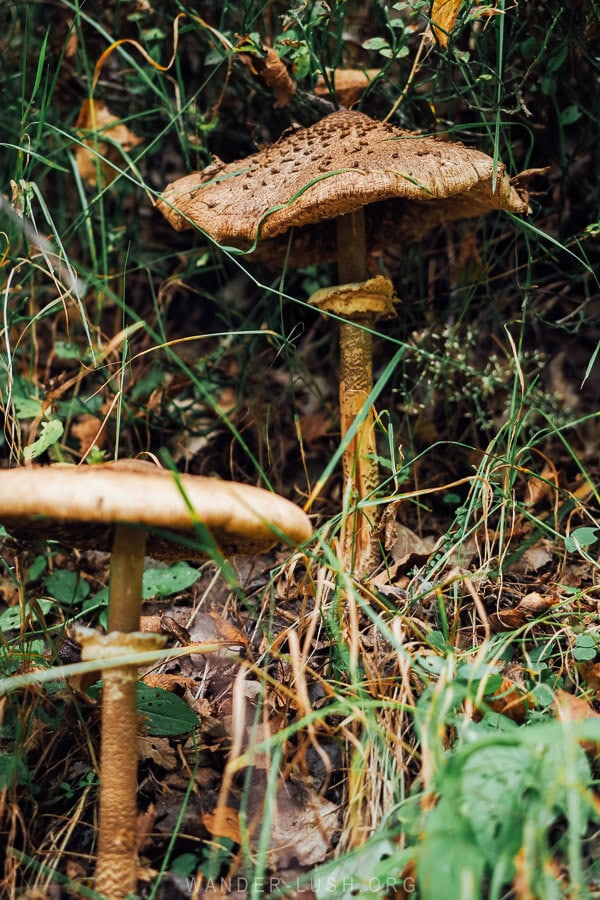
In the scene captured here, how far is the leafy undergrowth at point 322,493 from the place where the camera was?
62.4 inches

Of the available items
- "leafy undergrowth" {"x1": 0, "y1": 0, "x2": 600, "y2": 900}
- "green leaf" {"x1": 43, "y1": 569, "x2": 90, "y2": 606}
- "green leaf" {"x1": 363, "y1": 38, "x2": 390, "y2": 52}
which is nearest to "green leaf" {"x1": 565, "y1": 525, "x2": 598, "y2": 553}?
"leafy undergrowth" {"x1": 0, "y1": 0, "x2": 600, "y2": 900}

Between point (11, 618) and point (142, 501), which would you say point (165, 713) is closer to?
point (11, 618)

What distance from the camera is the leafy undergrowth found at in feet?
5.20

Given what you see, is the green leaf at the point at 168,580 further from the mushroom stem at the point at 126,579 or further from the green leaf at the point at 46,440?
the mushroom stem at the point at 126,579

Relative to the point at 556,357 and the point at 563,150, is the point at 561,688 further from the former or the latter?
the point at 563,150

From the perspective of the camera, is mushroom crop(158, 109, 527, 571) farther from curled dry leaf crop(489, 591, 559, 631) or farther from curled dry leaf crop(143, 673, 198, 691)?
curled dry leaf crop(143, 673, 198, 691)

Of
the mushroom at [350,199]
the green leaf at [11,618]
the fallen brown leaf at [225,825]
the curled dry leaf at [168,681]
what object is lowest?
the fallen brown leaf at [225,825]

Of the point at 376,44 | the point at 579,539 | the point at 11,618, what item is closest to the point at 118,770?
the point at 11,618

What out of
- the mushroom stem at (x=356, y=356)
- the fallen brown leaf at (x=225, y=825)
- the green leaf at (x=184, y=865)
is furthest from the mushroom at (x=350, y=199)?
the green leaf at (x=184, y=865)

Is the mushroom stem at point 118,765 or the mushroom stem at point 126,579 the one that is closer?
the mushroom stem at point 118,765

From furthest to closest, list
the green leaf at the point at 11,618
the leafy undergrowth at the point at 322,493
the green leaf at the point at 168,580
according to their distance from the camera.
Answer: the green leaf at the point at 168,580 < the green leaf at the point at 11,618 < the leafy undergrowth at the point at 322,493

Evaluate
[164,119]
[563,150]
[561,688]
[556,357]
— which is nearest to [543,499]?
[556,357]

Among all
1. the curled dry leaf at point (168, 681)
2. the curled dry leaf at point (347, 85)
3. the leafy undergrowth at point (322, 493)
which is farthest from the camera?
the curled dry leaf at point (347, 85)

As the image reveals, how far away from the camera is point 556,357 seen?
11.0ft
